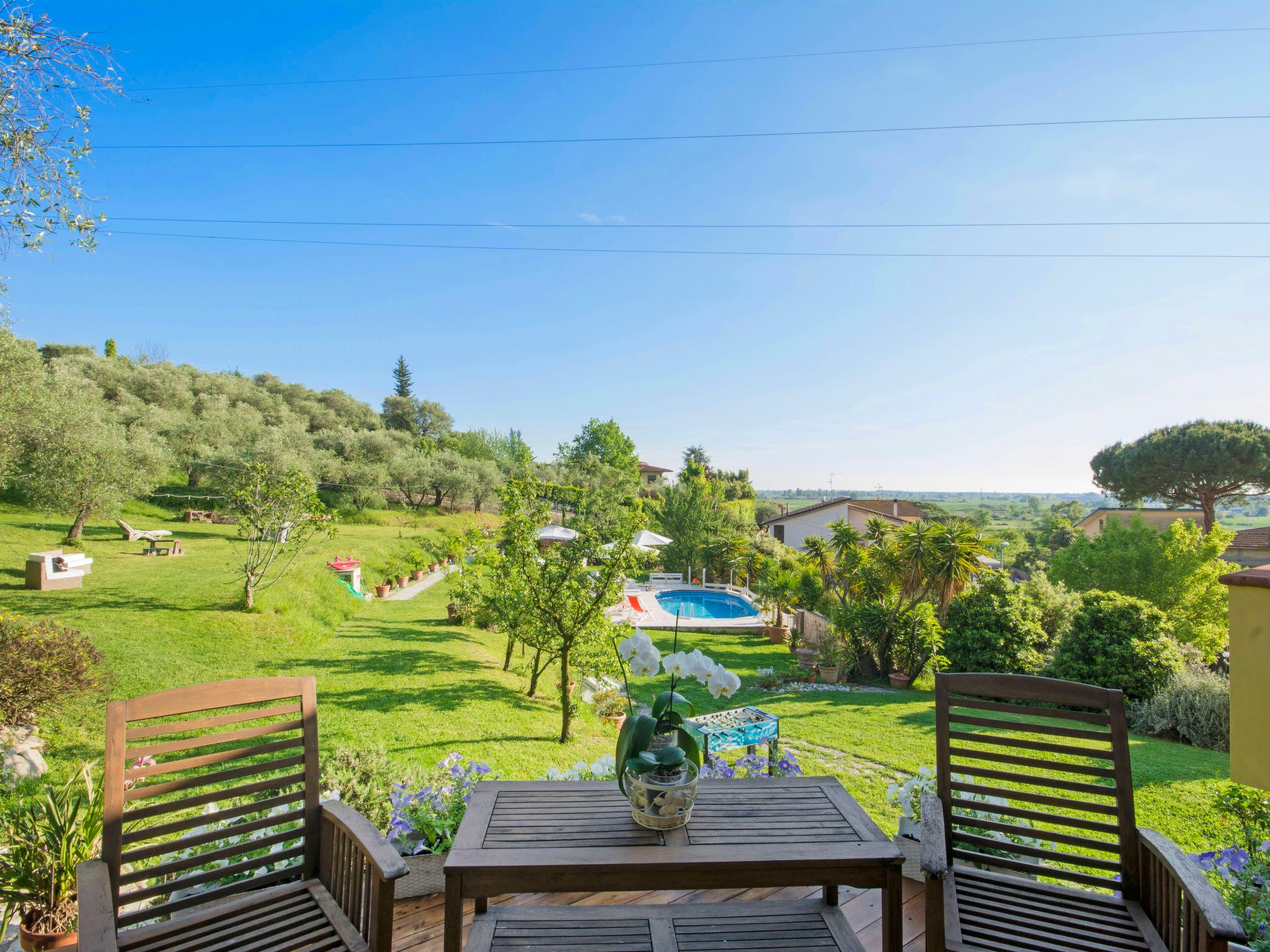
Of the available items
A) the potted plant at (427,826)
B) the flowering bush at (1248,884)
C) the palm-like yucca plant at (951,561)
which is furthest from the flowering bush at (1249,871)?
the palm-like yucca plant at (951,561)

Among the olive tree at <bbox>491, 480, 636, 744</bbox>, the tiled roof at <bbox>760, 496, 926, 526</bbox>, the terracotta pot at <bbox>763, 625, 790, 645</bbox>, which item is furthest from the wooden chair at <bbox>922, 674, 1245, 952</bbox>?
the tiled roof at <bbox>760, 496, 926, 526</bbox>

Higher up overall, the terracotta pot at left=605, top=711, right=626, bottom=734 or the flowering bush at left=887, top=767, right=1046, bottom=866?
the flowering bush at left=887, top=767, right=1046, bottom=866

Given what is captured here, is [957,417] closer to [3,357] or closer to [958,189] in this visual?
[958,189]

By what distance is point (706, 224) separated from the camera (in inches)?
418

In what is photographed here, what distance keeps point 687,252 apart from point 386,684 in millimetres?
9163

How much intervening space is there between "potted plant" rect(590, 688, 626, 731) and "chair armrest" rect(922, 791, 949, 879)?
560cm

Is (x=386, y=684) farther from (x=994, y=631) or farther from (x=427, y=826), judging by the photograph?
(x=994, y=631)

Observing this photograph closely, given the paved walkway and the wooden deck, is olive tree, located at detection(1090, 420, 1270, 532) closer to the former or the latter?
the paved walkway

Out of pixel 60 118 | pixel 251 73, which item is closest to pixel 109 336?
pixel 251 73

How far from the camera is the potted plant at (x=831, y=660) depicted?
11.5 m

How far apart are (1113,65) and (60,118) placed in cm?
870

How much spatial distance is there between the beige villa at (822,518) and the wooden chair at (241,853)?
949 inches

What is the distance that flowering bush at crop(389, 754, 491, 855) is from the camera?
94.5 inches

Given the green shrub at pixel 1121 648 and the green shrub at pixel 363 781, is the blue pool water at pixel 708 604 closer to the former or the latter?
the green shrub at pixel 1121 648
